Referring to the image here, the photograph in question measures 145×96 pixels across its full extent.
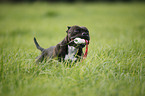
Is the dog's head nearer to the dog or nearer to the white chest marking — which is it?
the dog

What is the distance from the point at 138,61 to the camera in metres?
2.87

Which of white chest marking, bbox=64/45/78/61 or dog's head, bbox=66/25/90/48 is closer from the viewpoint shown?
dog's head, bbox=66/25/90/48

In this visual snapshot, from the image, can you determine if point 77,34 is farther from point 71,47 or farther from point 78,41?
point 71,47

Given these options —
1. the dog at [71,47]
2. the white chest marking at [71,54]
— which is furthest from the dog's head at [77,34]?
the white chest marking at [71,54]

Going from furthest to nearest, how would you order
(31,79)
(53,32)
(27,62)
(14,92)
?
1. (53,32)
2. (27,62)
3. (31,79)
4. (14,92)

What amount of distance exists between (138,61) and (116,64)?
49cm

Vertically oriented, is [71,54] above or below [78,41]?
below

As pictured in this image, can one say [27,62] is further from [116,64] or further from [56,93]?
[116,64]

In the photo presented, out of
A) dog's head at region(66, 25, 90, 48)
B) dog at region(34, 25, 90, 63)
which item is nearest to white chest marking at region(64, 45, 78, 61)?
dog at region(34, 25, 90, 63)

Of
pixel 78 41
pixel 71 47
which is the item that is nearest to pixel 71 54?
pixel 71 47

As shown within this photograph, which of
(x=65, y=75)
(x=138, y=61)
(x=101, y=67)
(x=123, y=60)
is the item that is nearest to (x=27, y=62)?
(x=65, y=75)

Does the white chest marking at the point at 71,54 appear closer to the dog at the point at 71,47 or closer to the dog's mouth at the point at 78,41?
the dog at the point at 71,47

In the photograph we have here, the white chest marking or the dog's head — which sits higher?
the dog's head

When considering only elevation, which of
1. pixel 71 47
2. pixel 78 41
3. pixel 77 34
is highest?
pixel 77 34
